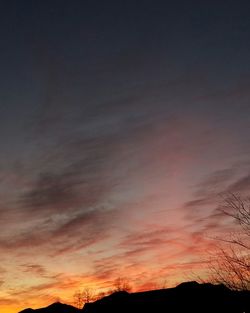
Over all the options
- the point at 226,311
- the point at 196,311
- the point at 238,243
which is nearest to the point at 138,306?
the point at 196,311

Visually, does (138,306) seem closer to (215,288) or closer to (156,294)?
(156,294)

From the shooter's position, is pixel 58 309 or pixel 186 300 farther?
pixel 58 309

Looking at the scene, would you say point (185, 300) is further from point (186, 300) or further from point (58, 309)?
point (58, 309)

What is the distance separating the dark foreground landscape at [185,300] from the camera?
22.6 meters

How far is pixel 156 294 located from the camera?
23109mm

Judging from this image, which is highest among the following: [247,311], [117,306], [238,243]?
[238,243]

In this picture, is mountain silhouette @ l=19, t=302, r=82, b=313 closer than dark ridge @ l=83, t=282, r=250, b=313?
No

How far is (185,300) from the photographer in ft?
74.6

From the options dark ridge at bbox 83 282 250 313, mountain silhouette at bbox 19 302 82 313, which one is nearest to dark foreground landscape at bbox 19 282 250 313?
dark ridge at bbox 83 282 250 313

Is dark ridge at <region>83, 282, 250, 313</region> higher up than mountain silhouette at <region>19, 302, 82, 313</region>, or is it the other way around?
mountain silhouette at <region>19, 302, 82, 313</region>

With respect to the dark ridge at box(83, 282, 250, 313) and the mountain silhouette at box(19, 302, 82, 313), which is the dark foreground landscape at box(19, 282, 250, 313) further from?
the mountain silhouette at box(19, 302, 82, 313)

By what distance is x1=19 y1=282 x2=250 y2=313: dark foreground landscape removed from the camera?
2261 cm

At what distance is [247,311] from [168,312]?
402 cm

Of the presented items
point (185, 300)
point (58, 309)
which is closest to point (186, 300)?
point (185, 300)
